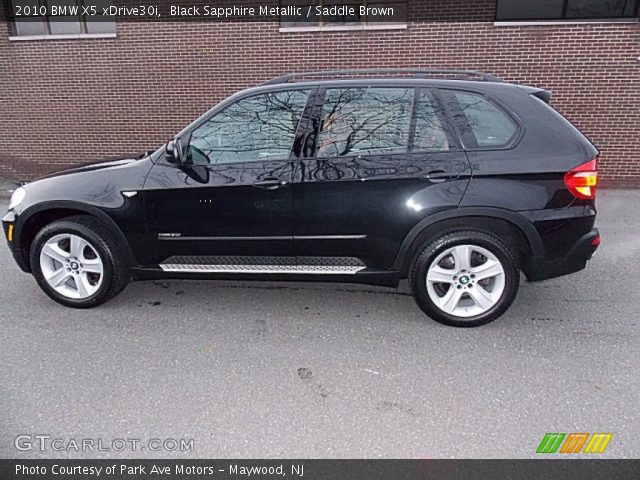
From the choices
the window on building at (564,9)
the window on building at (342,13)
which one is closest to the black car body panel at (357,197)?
the window on building at (342,13)

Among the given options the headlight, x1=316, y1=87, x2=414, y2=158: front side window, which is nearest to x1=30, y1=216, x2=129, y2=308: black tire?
the headlight

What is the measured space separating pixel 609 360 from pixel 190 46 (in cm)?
829

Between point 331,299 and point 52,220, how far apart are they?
2.37 m

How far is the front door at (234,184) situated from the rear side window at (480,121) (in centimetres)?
113

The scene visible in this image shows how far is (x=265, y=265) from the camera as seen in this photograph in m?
3.56

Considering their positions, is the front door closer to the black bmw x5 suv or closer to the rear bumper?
the black bmw x5 suv

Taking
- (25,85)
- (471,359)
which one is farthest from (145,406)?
(25,85)

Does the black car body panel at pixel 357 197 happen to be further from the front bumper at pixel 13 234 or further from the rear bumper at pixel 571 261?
the front bumper at pixel 13 234

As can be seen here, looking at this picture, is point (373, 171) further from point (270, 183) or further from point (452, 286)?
point (452, 286)

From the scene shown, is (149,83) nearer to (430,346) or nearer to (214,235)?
(214,235)

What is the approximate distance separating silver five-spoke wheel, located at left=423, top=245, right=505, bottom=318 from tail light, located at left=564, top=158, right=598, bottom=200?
0.70 meters

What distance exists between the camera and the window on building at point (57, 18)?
888 cm

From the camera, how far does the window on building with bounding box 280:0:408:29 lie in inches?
322

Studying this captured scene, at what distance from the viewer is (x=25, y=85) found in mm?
9219
